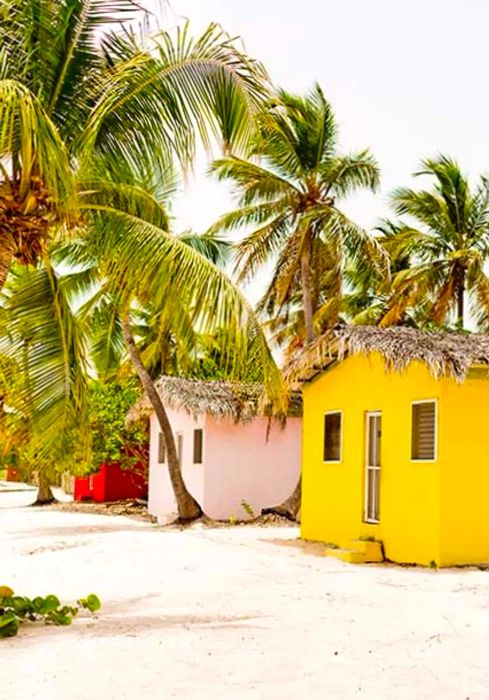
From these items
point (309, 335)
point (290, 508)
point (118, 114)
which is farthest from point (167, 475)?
point (118, 114)

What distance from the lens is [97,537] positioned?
16938 millimetres

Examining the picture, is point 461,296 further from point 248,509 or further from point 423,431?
point 423,431

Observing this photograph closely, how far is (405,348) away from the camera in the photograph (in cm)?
1261

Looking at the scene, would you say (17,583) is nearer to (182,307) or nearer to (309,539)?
(182,307)

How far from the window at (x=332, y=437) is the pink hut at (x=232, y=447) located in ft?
16.9

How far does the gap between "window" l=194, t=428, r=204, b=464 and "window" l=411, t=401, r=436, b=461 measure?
361 inches

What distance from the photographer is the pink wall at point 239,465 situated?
69.9ft

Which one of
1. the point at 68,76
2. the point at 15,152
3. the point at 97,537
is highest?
the point at 68,76

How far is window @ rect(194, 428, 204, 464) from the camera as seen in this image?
21.8 meters

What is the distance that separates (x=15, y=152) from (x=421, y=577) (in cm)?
692

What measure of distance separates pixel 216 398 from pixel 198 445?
1465 mm

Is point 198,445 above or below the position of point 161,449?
above

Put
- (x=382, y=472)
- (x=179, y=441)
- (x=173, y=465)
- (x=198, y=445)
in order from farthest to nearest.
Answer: (x=179, y=441)
(x=198, y=445)
(x=173, y=465)
(x=382, y=472)

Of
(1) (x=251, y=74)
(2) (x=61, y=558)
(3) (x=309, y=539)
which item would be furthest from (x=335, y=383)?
(1) (x=251, y=74)
